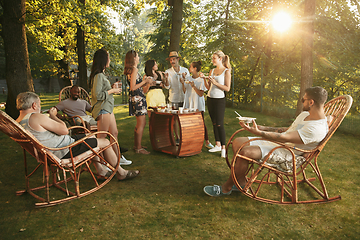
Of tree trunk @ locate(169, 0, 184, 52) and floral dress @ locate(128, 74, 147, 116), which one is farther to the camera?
tree trunk @ locate(169, 0, 184, 52)

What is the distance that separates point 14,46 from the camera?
5742 millimetres

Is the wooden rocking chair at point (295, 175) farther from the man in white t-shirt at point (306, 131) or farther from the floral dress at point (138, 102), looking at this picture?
the floral dress at point (138, 102)

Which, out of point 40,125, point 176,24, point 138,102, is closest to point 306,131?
point 40,125

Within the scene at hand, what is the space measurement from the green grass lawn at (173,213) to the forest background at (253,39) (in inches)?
191

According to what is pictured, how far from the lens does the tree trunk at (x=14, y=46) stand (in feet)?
18.8

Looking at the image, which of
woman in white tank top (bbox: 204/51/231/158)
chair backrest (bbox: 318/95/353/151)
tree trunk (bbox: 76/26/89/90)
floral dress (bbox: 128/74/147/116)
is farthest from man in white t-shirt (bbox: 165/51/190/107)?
tree trunk (bbox: 76/26/89/90)

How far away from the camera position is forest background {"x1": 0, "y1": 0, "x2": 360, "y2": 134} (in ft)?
25.5

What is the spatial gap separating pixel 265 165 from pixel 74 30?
1225 cm

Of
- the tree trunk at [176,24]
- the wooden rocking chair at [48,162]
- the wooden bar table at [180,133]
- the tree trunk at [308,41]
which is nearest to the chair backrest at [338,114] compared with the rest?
the wooden bar table at [180,133]

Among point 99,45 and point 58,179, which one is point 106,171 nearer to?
point 58,179

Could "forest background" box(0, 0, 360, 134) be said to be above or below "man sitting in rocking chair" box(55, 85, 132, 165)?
above

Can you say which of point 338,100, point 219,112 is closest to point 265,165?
point 338,100

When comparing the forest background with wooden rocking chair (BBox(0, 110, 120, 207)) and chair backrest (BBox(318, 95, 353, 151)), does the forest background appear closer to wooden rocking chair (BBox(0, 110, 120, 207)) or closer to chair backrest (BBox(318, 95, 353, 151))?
chair backrest (BBox(318, 95, 353, 151))

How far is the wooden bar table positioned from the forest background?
463 centimetres
